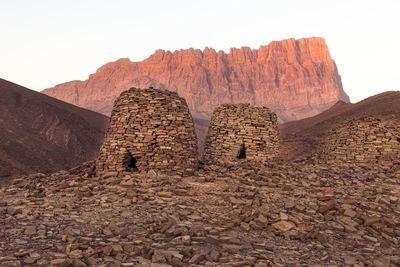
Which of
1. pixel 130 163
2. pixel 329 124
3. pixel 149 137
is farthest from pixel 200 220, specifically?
pixel 329 124

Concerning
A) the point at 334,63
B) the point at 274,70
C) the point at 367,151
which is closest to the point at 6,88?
the point at 367,151

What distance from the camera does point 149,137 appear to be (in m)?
8.34

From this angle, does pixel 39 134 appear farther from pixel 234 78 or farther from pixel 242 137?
pixel 234 78

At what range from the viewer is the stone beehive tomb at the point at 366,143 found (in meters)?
11.7

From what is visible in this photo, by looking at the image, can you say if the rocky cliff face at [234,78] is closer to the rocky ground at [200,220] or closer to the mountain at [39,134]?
the mountain at [39,134]

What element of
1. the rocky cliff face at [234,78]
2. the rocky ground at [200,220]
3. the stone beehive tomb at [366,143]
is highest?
the rocky cliff face at [234,78]

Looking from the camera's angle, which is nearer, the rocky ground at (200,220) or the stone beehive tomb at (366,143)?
the rocky ground at (200,220)

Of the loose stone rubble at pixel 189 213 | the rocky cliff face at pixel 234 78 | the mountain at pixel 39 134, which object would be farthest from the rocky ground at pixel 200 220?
the rocky cliff face at pixel 234 78

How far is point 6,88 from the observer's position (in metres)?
40.1

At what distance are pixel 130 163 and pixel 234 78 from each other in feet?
426

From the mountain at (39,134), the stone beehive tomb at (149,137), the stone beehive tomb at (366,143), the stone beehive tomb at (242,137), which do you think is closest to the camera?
the stone beehive tomb at (149,137)

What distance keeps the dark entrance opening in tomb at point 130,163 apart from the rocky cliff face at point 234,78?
345 ft

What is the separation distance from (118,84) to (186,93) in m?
31.9

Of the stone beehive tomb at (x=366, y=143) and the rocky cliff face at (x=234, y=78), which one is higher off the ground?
the rocky cliff face at (x=234, y=78)
